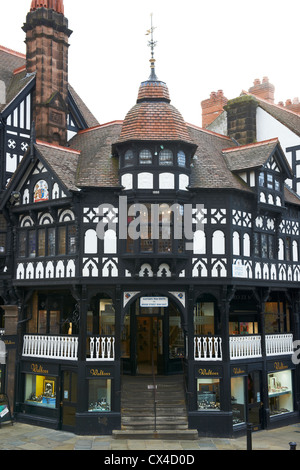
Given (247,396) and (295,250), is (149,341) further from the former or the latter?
(295,250)

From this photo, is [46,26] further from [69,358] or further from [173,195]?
[69,358]

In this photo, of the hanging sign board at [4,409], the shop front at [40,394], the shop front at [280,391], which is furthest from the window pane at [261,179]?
the hanging sign board at [4,409]

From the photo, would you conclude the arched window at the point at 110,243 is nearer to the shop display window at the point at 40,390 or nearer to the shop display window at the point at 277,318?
the shop display window at the point at 40,390

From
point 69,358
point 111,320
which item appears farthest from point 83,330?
point 111,320

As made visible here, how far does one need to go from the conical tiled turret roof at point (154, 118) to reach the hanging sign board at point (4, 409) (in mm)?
10658

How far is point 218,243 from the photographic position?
19.8m

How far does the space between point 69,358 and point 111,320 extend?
9.20 feet

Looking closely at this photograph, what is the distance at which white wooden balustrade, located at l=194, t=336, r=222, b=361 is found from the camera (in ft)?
64.4

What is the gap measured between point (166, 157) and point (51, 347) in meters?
8.43

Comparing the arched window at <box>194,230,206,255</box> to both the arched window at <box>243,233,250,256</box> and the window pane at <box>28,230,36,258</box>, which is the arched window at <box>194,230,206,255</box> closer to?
the arched window at <box>243,233,250,256</box>

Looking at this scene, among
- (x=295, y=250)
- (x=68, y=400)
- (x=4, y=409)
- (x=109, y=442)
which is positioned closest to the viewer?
(x=109, y=442)

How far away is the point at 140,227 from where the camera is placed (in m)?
19.3

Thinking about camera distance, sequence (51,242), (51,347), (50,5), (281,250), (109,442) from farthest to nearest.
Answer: (50,5)
(281,250)
(51,242)
(51,347)
(109,442)

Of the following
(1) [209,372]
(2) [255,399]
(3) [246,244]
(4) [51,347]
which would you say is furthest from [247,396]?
(4) [51,347]
